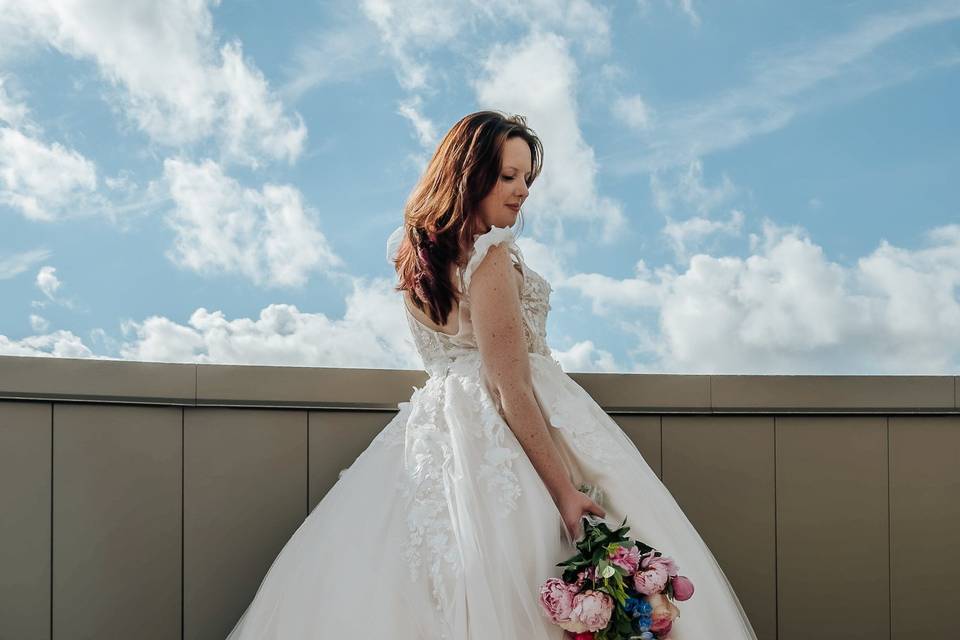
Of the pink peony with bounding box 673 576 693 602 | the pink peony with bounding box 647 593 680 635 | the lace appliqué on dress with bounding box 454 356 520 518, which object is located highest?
the lace appliqué on dress with bounding box 454 356 520 518

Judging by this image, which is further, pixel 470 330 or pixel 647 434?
pixel 647 434

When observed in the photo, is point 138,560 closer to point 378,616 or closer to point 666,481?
point 378,616

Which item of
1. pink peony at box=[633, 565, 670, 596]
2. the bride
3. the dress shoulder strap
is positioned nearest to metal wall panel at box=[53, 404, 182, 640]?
the bride

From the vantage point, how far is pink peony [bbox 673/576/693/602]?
1.86m

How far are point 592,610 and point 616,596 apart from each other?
7cm

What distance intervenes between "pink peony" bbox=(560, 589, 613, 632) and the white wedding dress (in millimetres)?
129

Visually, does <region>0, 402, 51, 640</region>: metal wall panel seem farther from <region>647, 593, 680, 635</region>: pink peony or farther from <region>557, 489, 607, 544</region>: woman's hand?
<region>647, 593, 680, 635</region>: pink peony

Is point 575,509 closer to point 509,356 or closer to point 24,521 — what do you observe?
point 509,356

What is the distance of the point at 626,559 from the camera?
1.86 m

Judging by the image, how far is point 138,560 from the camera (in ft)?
9.11

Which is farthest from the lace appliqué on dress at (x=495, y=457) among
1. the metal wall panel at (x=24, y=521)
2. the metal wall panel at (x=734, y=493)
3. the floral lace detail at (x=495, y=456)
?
the metal wall panel at (x=24, y=521)

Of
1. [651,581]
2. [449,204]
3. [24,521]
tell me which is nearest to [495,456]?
[651,581]

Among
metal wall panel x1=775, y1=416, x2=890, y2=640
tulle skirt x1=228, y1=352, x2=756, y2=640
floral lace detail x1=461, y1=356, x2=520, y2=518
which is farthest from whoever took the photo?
metal wall panel x1=775, y1=416, x2=890, y2=640

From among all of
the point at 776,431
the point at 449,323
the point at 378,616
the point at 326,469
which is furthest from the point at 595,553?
the point at 776,431
